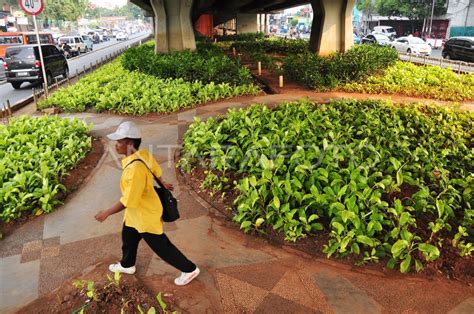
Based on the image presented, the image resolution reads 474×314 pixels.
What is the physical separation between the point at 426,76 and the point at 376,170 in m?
9.74

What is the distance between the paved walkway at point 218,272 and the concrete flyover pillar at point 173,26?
14779mm

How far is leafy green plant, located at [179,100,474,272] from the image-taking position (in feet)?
13.8

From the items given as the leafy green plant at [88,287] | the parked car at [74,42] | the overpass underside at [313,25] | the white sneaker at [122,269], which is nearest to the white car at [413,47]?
the overpass underside at [313,25]

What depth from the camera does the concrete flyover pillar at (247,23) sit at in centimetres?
5144

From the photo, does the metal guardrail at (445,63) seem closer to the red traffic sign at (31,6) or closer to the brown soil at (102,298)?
the red traffic sign at (31,6)

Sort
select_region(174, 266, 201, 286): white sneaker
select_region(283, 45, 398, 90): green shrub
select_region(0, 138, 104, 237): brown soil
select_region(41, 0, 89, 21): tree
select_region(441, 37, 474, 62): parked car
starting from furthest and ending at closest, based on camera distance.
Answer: select_region(41, 0, 89, 21): tree < select_region(441, 37, 474, 62): parked car < select_region(283, 45, 398, 90): green shrub < select_region(0, 138, 104, 237): brown soil < select_region(174, 266, 201, 286): white sneaker

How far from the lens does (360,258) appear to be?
416cm

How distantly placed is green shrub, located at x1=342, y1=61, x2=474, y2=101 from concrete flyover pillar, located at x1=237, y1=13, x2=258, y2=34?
40.3 meters

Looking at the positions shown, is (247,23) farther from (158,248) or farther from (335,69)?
(158,248)

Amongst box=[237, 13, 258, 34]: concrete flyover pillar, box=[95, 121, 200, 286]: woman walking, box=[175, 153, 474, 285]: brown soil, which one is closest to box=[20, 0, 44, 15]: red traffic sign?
box=[175, 153, 474, 285]: brown soil

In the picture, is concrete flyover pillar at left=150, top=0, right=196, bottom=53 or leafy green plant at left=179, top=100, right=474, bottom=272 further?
concrete flyover pillar at left=150, top=0, right=196, bottom=53

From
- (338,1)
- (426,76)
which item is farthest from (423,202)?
(338,1)

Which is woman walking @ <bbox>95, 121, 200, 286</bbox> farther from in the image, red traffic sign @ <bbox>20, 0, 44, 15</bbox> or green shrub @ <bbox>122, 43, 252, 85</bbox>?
green shrub @ <bbox>122, 43, 252, 85</bbox>

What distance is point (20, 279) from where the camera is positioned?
403 centimetres
